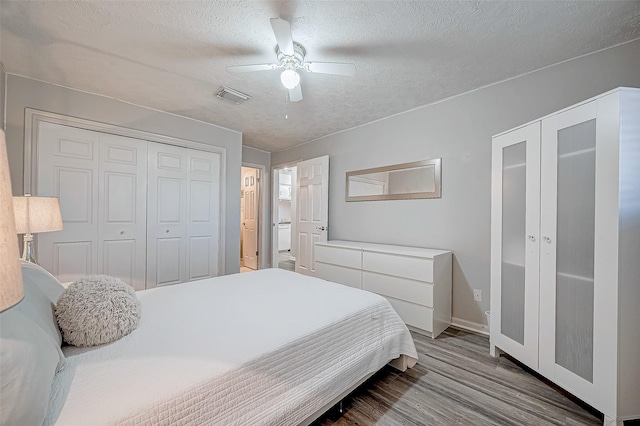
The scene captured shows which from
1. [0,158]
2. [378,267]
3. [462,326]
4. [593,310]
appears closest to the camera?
[0,158]

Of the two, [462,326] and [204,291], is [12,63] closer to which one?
[204,291]

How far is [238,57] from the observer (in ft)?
6.81

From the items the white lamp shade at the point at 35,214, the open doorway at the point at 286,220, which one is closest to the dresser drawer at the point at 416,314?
the white lamp shade at the point at 35,214

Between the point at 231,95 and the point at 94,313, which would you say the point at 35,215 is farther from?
the point at 231,95

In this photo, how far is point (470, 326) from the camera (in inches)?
103

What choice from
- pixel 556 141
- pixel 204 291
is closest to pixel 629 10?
pixel 556 141

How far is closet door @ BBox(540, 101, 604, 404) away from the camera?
152cm

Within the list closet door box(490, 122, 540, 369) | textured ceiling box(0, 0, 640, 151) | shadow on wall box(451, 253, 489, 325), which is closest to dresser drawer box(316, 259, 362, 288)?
shadow on wall box(451, 253, 489, 325)

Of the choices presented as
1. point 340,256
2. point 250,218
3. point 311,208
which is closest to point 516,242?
point 340,256

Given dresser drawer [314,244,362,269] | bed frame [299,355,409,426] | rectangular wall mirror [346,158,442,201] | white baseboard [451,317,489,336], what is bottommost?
white baseboard [451,317,489,336]

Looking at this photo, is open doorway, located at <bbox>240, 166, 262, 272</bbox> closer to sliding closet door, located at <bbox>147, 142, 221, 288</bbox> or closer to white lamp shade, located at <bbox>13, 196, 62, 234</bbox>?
sliding closet door, located at <bbox>147, 142, 221, 288</bbox>

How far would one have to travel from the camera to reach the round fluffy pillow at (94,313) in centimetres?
108

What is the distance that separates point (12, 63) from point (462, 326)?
4784mm

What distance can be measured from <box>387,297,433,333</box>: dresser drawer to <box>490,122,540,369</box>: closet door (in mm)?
507
